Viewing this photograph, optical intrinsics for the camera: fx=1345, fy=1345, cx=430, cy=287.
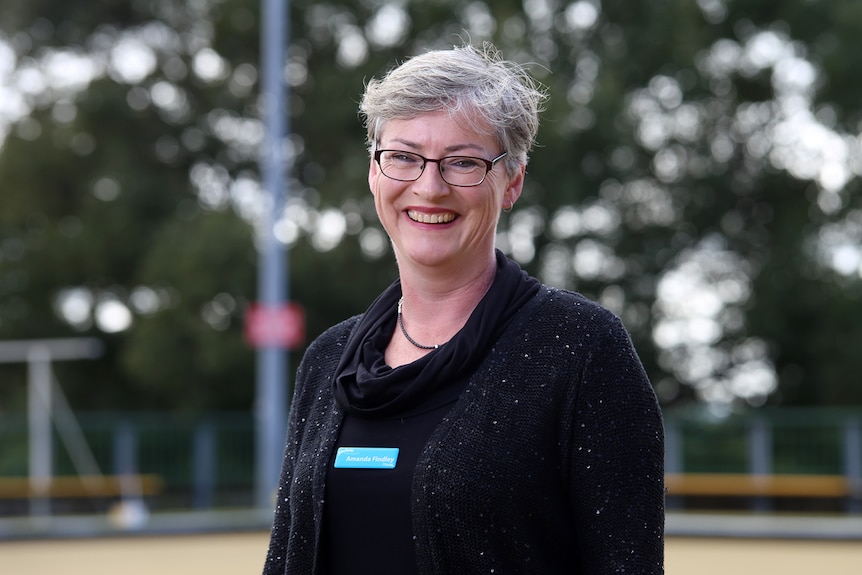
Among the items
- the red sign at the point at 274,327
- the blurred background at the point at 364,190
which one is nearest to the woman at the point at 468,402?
the red sign at the point at 274,327

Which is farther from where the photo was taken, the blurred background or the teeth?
the blurred background

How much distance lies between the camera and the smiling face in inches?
89.6

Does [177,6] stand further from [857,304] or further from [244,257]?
[857,304]

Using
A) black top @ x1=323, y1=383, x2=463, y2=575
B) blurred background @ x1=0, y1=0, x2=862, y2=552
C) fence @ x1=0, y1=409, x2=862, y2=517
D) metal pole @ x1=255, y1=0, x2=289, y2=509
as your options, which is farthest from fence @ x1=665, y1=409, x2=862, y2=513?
black top @ x1=323, y1=383, x2=463, y2=575

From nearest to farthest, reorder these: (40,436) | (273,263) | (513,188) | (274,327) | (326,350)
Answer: (513,188)
(326,350)
(274,327)
(273,263)
(40,436)

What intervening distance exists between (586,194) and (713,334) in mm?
2908

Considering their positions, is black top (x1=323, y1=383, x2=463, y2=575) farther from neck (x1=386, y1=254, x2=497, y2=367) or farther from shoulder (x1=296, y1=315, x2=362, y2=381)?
shoulder (x1=296, y1=315, x2=362, y2=381)

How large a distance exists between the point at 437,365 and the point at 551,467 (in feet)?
0.84

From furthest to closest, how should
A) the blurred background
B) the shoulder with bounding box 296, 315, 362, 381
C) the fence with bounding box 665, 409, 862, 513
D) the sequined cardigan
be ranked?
the blurred background
the fence with bounding box 665, 409, 862, 513
the shoulder with bounding box 296, 315, 362, 381
the sequined cardigan

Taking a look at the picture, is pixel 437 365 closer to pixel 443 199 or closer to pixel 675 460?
pixel 443 199

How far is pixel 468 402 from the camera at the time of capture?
2.22 meters

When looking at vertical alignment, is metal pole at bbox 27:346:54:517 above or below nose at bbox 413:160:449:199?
below

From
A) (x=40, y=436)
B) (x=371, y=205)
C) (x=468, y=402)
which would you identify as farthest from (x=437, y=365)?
(x=371, y=205)

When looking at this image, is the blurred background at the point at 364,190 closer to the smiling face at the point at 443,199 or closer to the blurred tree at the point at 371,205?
the blurred tree at the point at 371,205
